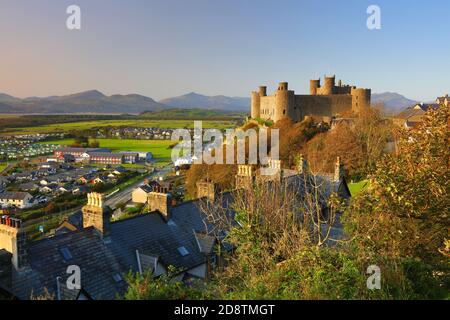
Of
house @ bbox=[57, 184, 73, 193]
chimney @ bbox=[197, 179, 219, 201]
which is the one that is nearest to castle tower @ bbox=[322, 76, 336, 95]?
house @ bbox=[57, 184, 73, 193]

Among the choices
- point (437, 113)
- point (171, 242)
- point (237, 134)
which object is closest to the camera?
point (437, 113)

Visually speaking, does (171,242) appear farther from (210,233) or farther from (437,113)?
(437,113)

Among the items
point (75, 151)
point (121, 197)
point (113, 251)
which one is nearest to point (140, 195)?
point (121, 197)

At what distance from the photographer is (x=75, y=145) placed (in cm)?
11388

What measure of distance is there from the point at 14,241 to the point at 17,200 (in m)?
51.6

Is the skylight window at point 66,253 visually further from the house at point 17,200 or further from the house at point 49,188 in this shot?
the house at point 49,188

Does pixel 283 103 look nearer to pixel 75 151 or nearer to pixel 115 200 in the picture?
pixel 115 200

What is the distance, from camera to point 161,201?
16.5m

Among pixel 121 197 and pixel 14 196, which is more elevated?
pixel 14 196

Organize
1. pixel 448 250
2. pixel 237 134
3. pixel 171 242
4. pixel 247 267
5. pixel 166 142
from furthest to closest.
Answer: pixel 166 142, pixel 237 134, pixel 171 242, pixel 247 267, pixel 448 250

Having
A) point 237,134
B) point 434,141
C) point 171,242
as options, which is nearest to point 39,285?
point 171,242
